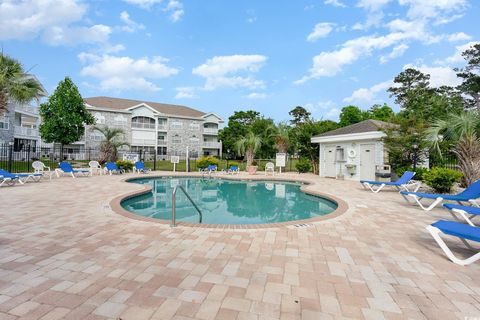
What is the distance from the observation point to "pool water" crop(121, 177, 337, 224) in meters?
7.71

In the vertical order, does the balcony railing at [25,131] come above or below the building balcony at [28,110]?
below

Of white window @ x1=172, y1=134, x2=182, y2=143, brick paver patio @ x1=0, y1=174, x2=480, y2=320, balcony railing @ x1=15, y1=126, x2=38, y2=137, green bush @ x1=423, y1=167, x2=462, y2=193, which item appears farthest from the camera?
white window @ x1=172, y1=134, x2=182, y2=143

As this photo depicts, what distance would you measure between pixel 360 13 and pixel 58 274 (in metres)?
16.8

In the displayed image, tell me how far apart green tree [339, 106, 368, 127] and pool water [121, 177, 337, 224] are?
107ft

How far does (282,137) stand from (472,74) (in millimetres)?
26790

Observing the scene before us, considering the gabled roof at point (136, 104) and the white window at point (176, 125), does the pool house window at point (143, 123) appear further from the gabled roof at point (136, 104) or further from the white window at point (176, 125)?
the white window at point (176, 125)

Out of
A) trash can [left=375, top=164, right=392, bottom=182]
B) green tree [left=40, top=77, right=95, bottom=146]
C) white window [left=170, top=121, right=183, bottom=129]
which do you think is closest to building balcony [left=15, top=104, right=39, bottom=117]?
green tree [left=40, top=77, right=95, bottom=146]

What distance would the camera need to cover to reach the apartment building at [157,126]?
118 ft

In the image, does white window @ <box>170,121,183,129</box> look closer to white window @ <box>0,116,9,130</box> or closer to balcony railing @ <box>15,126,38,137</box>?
balcony railing @ <box>15,126,38,137</box>

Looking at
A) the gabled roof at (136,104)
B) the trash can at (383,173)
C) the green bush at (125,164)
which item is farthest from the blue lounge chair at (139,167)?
the gabled roof at (136,104)

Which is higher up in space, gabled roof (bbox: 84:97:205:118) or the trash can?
gabled roof (bbox: 84:97:205:118)

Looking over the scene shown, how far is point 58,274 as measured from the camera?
299cm

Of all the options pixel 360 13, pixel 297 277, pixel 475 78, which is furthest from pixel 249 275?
pixel 475 78

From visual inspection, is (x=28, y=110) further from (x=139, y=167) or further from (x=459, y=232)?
(x=459, y=232)
